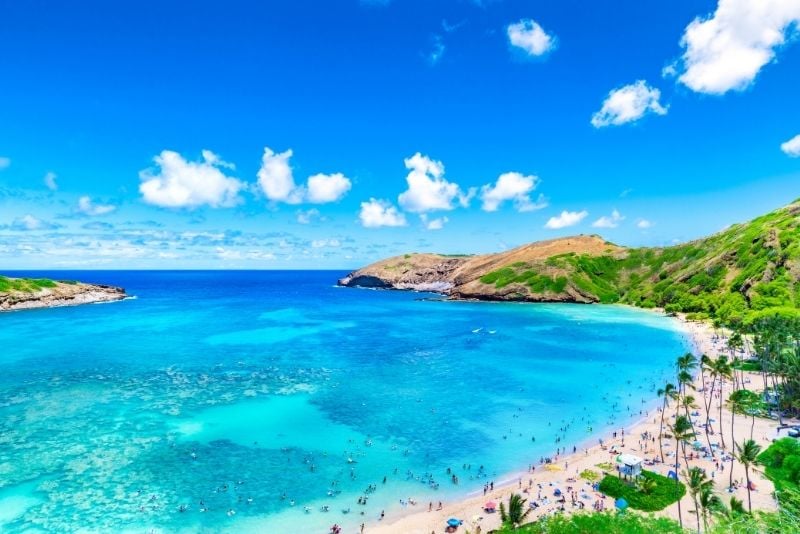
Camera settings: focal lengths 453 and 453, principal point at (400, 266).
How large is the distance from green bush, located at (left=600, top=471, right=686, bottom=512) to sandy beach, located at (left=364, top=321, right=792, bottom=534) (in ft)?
2.19

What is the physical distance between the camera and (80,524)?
38344mm

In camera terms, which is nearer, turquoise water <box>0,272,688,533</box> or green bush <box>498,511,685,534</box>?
green bush <box>498,511,685,534</box>

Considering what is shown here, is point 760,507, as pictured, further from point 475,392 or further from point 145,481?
point 145,481

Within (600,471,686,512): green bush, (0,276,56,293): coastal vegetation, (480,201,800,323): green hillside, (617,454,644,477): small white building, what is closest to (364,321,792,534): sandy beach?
(600,471,686,512): green bush

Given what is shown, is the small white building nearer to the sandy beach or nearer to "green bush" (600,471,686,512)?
"green bush" (600,471,686,512)

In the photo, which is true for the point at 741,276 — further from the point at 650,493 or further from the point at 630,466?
the point at 650,493

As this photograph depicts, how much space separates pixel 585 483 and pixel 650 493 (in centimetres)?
598

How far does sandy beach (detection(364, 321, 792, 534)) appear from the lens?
129ft

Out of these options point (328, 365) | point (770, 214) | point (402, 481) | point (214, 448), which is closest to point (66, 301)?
point (328, 365)

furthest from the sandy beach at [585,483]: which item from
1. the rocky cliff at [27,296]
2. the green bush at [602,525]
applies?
the rocky cliff at [27,296]

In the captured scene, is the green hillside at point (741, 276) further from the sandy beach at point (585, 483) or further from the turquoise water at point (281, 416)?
the sandy beach at point (585, 483)

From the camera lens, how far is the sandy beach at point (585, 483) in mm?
39250

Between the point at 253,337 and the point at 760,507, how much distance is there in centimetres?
11266

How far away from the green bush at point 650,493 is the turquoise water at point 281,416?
1063cm
